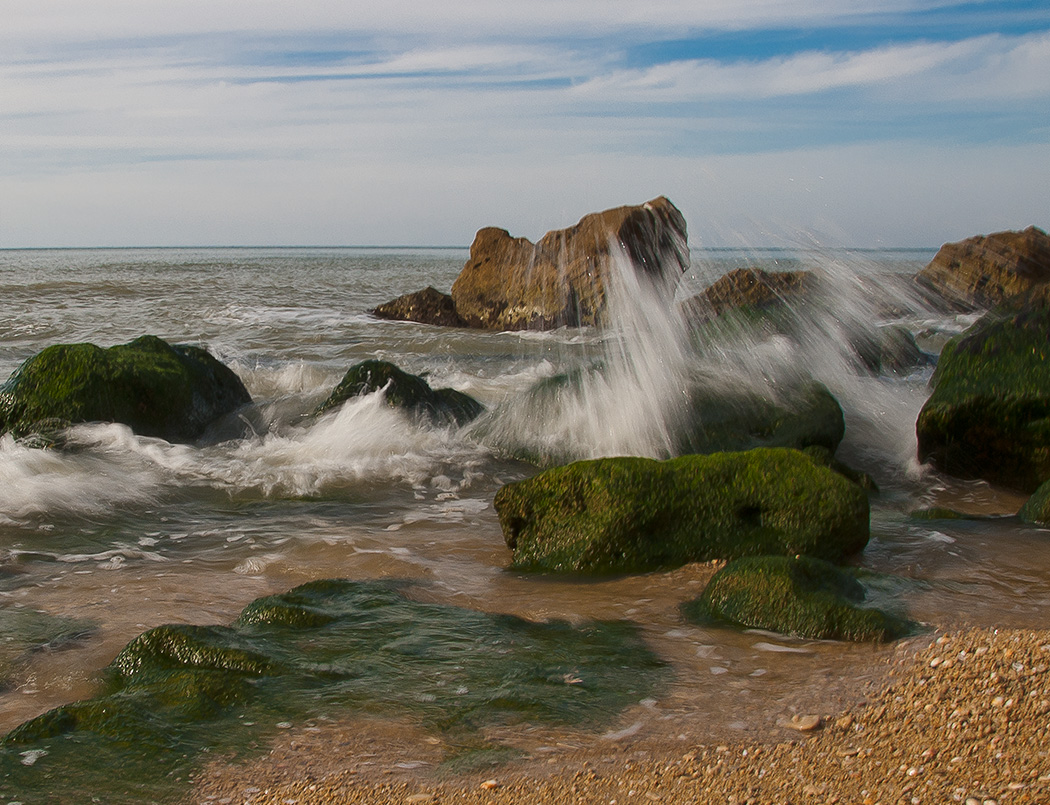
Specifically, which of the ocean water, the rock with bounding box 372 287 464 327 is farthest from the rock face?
the rock with bounding box 372 287 464 327

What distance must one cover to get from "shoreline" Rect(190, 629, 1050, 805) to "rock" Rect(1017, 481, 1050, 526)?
2.48 meters

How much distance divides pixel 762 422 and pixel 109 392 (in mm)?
5039

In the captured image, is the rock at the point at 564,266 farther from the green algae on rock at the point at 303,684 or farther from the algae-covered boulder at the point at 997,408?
the green algae on rock at the point at 303,684

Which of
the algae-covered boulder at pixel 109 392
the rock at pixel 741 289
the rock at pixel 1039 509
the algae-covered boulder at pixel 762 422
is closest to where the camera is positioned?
the rock at pixel 1039 509

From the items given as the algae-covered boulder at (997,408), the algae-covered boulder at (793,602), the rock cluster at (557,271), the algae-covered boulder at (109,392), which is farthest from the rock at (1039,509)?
the rock cluster at (557,271)

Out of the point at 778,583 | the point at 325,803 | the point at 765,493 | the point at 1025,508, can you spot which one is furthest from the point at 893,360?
the point at 325,803

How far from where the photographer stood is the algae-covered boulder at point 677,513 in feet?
14.3

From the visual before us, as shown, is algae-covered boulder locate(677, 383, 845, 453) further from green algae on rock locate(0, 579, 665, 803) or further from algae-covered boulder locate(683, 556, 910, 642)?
green algae on rock locate(0, 579, 665, 803)

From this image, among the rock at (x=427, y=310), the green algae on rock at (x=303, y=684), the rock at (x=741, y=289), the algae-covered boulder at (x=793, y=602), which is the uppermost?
the rock at (x=741, y=289)

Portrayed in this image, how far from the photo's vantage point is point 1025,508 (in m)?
5.12

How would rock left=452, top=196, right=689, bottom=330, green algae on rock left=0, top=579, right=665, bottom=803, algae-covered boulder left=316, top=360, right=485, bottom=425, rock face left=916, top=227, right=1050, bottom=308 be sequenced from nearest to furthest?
green algae on rock left=0, top=579, right=665, bottom=803 < algae-covered boulder left=316, top=360, right=485, bottom=425 < rock left=452, top=196, right=689, bottom=330 < rock face left=916, top=227, right=1050, bottom=308

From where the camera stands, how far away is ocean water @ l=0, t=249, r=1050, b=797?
333 cm

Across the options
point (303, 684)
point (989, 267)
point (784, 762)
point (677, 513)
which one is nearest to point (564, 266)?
point (989, 267)

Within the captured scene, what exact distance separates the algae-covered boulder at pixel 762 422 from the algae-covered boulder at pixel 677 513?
1.75 meters
